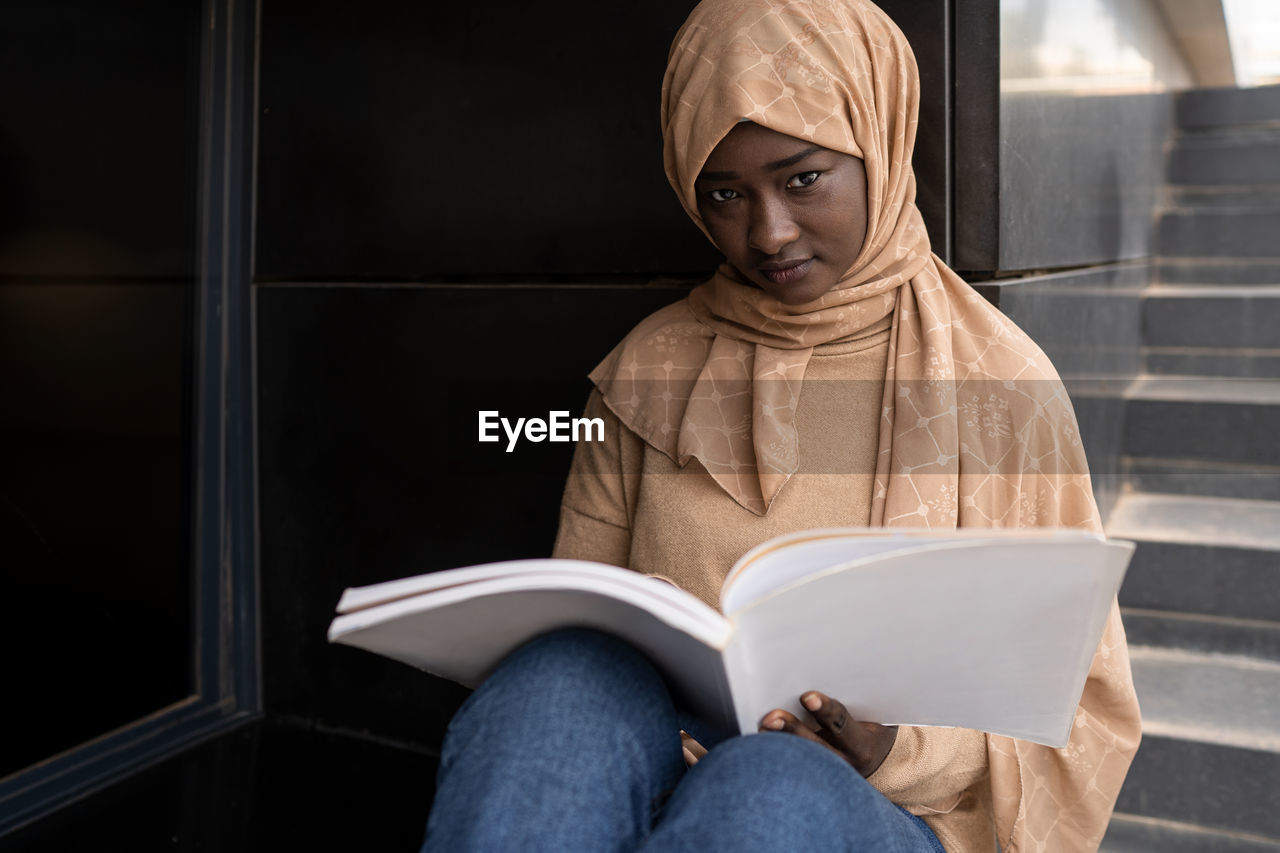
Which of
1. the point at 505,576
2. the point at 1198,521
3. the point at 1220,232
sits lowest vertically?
the point at 1198,521

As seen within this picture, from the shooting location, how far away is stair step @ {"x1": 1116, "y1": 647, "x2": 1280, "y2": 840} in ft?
5.86

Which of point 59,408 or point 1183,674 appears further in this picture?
point 1183,674

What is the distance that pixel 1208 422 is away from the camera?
256cm

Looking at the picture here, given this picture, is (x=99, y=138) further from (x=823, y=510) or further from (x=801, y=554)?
(x=801, y=554)

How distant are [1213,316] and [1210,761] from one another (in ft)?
5.00

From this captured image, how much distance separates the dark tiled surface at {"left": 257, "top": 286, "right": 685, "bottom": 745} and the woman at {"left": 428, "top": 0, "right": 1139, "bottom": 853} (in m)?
0.63

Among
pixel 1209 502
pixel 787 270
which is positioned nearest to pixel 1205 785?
pixel 1209 502

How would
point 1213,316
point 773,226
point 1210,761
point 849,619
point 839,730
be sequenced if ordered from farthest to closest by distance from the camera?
point 1213,316
point 1210,761
point 773,226
point 839,730
point 849,619

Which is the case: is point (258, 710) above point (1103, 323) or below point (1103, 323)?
below

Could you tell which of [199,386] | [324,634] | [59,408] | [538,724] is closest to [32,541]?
[59,408]

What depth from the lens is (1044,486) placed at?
3.74 feet

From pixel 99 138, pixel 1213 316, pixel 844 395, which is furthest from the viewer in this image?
pixel 1213 316

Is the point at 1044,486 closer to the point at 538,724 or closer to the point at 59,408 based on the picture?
the point at 538,724

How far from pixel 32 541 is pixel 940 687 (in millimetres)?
1677
